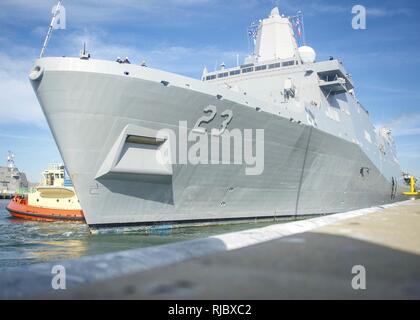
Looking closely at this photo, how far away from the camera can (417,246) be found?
3.78 meters

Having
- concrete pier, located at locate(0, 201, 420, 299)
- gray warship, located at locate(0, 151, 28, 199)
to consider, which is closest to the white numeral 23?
concrete pier, located at locate(0, 201, 420, 299)

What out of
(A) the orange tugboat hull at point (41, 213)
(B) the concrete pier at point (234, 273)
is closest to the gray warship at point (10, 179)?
(A) the orange tugboat hull at point (41, 213)

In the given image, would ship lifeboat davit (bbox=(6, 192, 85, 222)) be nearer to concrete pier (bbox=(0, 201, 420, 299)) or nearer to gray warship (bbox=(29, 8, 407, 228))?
A: gray warship (bbox=(29, 8, 407, 228))

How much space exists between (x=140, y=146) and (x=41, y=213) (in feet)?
52.8

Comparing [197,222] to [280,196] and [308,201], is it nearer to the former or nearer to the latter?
[280,196]

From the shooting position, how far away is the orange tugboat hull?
23.0m

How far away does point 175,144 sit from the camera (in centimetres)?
1269

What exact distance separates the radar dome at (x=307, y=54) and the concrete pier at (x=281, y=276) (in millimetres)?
22658

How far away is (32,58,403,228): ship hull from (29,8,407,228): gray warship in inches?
1.4

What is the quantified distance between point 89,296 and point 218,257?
135cm

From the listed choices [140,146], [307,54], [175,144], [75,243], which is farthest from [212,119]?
[307,54]

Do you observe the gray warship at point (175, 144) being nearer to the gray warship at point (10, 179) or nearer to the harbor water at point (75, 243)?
the harbor water at point (75, 243)

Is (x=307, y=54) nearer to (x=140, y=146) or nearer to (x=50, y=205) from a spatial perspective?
(x=140, y=146)

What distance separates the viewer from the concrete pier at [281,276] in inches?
80.0
